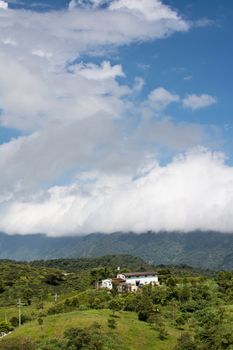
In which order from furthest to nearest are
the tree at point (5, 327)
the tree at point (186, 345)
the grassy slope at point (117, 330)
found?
the tree at point (5, 327) → the grassy slope at point (117, 330) → the tree at point (186, 345)

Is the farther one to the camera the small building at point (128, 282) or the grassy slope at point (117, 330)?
the small building at point (128, 282)

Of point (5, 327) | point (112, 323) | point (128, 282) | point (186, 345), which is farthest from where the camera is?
point (128, 282)

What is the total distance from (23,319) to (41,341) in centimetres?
3731

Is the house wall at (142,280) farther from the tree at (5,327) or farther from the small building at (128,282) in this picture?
the tree at (5,327)

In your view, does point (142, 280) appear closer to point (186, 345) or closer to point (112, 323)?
point (112, 323)

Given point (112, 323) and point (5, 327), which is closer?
point (112, 323)

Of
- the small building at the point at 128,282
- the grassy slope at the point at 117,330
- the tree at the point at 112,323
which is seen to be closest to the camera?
the grassy slope at the point at 117,330

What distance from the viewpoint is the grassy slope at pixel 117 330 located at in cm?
10131

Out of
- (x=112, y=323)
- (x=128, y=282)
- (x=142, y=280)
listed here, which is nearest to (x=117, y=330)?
(x=112, y=323)

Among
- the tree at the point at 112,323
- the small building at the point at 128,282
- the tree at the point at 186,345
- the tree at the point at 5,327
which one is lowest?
the tree at the point at 186,345

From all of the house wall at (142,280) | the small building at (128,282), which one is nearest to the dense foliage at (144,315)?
the small building at (128,282)

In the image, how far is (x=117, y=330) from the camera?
4126 inches

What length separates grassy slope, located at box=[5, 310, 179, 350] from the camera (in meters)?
101

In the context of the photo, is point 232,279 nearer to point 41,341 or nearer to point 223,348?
point 223,348
